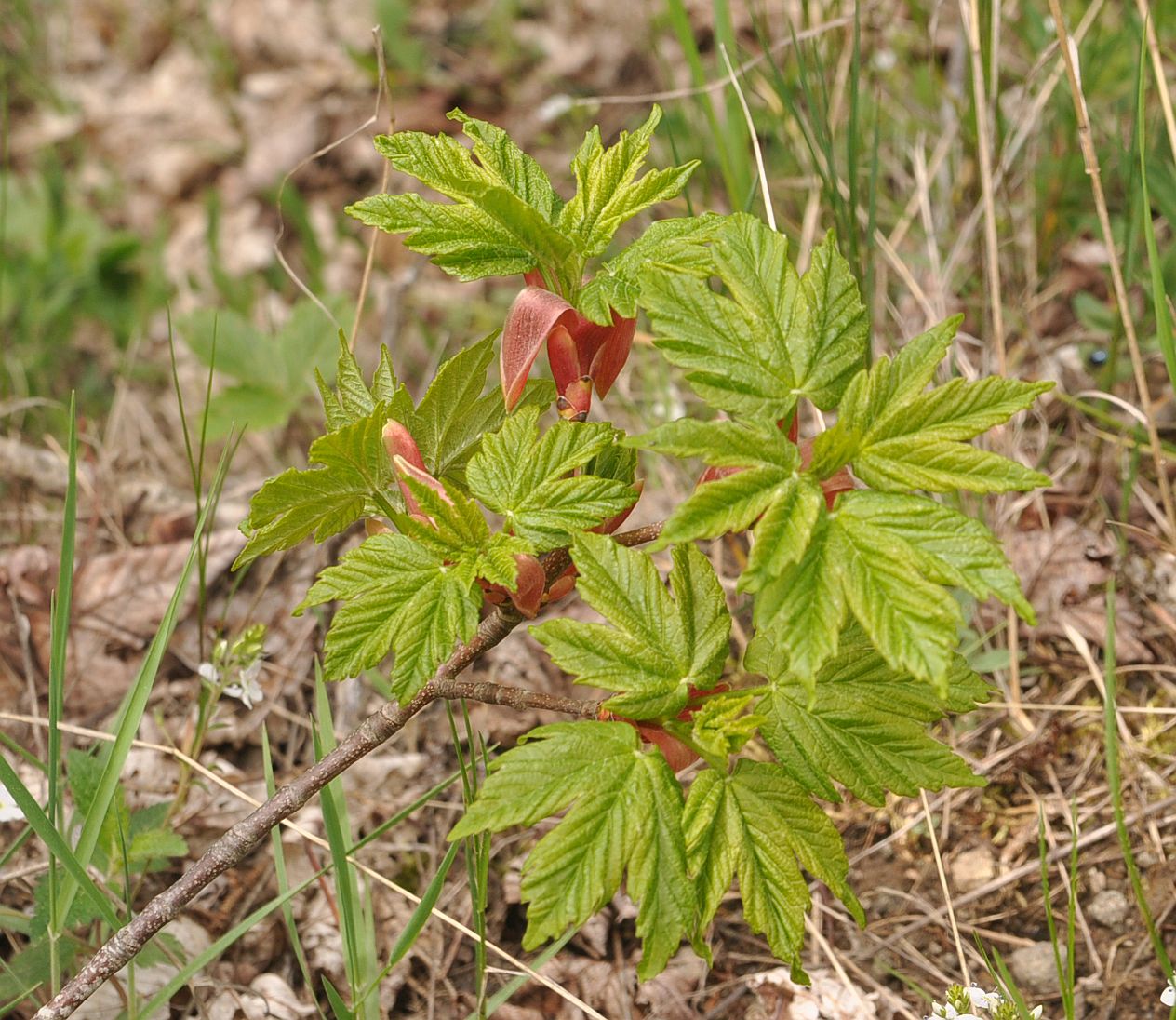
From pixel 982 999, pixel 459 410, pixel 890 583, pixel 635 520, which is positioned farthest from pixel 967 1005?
pixel 635 520

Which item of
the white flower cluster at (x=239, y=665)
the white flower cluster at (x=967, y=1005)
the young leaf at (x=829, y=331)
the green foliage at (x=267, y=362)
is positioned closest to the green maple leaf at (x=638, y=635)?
the young leaf at (x=829, y=331)

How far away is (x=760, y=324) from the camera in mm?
1076

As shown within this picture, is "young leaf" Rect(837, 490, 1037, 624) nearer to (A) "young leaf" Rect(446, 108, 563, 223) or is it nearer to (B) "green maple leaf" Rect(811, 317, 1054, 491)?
(B) "green maple leaf" Rect(811, 317, 1054, 491)

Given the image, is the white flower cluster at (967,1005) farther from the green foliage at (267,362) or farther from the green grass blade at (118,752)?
the green foliage at (267,362)

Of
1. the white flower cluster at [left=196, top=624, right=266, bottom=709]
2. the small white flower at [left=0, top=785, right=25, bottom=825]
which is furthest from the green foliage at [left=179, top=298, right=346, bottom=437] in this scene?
the small white flower at [left=0, top=785, right=25, bottom=825]

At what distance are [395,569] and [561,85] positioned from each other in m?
3.18

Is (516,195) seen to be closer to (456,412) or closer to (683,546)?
(456,412)

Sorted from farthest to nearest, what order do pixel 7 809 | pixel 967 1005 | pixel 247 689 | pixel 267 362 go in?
pixel 267 362 → pixel 247 689 → pixel 7 809 → pixel 967 1005

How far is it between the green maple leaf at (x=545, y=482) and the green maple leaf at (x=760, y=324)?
0.43ft

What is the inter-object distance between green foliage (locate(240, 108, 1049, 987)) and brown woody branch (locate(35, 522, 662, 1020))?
0.21 feet

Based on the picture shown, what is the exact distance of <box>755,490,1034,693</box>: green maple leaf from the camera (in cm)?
92

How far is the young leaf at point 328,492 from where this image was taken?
1.08m

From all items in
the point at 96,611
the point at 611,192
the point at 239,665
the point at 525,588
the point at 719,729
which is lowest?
the point at 96,611

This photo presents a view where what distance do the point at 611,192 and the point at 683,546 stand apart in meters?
0.38
